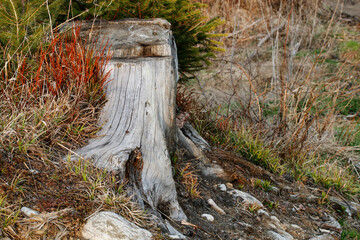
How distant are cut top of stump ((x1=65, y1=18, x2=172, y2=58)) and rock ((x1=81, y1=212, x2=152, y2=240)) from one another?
1.92 meters

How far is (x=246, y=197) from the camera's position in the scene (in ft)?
11.9

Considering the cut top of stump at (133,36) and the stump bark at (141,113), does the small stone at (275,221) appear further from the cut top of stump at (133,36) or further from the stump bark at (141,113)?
the cut top of stump at (133,36)

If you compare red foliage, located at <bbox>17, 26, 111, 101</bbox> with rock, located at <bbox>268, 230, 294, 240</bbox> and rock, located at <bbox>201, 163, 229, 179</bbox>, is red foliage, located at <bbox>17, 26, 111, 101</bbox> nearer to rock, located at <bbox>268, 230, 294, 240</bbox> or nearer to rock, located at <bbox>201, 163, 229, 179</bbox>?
rock, located at <bbox>201, 163, 229, 179</bbox>

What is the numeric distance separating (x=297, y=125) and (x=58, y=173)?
139 inches

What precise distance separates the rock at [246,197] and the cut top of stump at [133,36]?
1.59 m

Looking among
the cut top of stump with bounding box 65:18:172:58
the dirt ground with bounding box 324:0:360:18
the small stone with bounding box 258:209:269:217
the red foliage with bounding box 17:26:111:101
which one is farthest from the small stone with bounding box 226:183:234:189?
the dirt ground with bounding box 324:0:360:18

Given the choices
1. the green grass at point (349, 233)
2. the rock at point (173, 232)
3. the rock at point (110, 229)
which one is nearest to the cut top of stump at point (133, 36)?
the rock at point (173, 232)

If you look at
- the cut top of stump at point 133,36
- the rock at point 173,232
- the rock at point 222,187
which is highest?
the cut top of stump at point 133,36

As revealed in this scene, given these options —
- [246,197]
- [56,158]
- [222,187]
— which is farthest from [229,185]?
[56,158]

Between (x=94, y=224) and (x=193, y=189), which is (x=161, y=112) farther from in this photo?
(x=94, y=224)

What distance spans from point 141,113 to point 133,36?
3.59 ft

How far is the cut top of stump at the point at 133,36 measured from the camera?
145 inches

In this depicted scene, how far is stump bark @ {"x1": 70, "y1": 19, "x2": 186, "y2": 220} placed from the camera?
2.77 m

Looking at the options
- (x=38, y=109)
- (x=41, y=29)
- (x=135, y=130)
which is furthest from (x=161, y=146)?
(x=41, y=29)
